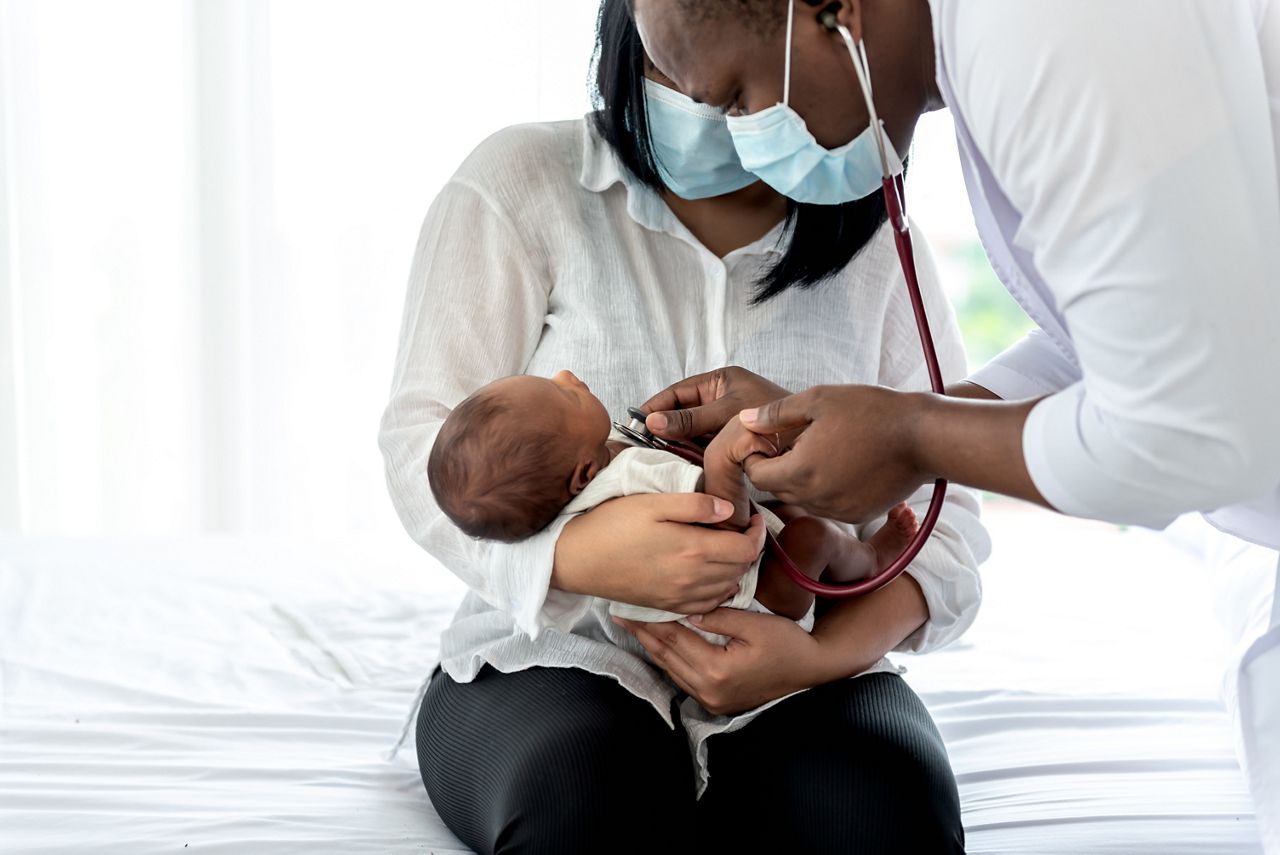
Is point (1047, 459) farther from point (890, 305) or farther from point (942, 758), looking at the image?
point (890, 305)

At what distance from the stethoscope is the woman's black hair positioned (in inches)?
7.8

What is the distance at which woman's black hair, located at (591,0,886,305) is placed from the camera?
4.78 feet

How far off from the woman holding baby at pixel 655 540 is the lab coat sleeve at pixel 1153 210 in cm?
43

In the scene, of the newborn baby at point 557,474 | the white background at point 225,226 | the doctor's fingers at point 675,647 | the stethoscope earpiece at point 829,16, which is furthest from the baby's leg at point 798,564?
the white background at point 225,226

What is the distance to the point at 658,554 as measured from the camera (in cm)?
120

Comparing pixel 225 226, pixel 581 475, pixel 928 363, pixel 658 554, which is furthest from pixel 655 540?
pixel 225 226

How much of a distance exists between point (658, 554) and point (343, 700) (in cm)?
74

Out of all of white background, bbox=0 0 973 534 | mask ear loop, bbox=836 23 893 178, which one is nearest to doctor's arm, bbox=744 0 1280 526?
mask ear loop, bbox=836 23 893 178

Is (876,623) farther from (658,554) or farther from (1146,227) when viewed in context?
(1146,227)

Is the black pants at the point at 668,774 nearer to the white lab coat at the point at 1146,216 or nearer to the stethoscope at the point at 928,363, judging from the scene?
the stethoscope at the point at 928,363

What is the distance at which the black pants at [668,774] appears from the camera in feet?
3.83

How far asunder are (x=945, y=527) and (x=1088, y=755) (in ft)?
1.20

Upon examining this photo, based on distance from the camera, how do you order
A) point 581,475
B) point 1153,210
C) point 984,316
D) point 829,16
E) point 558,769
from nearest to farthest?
point 1153,210 < point 829,16 < point 558,769 < point 581,475 < point 984,316

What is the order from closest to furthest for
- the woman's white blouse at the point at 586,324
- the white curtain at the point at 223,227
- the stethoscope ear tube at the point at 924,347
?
the stethoscope ear tube at the point at 924,347, the woman's white blouse at the point at 586,324, the white curtain at the point at 223,227
